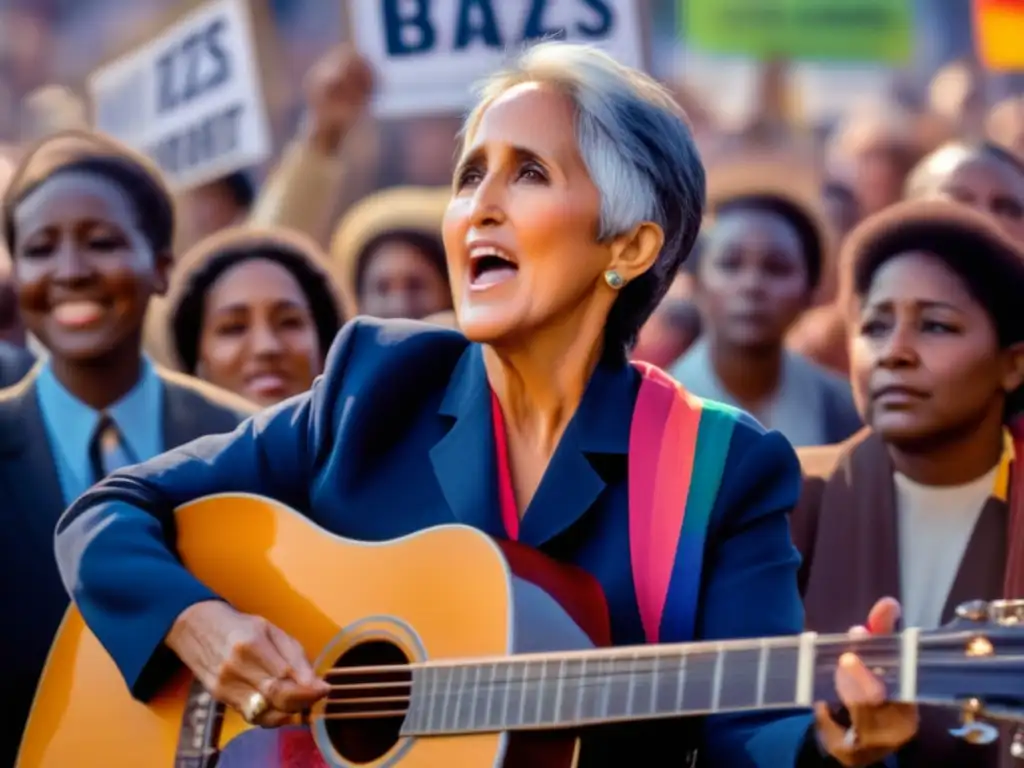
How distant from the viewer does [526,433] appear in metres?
3.95

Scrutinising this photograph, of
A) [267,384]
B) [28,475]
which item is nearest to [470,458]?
[28,475]

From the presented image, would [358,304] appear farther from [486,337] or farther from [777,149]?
[486,337]

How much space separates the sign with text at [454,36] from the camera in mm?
7238

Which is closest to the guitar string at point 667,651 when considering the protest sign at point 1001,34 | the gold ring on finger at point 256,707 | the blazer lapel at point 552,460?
the gold ring on finger at point 256,707

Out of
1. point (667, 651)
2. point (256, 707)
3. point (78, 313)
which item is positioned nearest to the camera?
point (667, 651)

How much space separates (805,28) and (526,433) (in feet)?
18.0

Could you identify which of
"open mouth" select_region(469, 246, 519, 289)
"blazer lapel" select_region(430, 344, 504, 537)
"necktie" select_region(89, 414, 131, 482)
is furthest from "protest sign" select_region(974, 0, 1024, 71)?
"open mouth" select_region(469, 246, 519, 289)

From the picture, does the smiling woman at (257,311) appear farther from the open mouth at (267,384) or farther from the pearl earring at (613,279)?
the pearl earring at (613,279)

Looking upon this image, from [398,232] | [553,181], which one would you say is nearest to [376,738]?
[553,181]

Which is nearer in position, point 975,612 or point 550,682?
point 975,612

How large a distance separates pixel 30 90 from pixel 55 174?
516 cm

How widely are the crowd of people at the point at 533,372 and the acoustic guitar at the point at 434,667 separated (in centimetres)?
7

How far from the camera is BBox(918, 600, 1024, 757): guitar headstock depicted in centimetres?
300

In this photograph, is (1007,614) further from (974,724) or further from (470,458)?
(470,458)
